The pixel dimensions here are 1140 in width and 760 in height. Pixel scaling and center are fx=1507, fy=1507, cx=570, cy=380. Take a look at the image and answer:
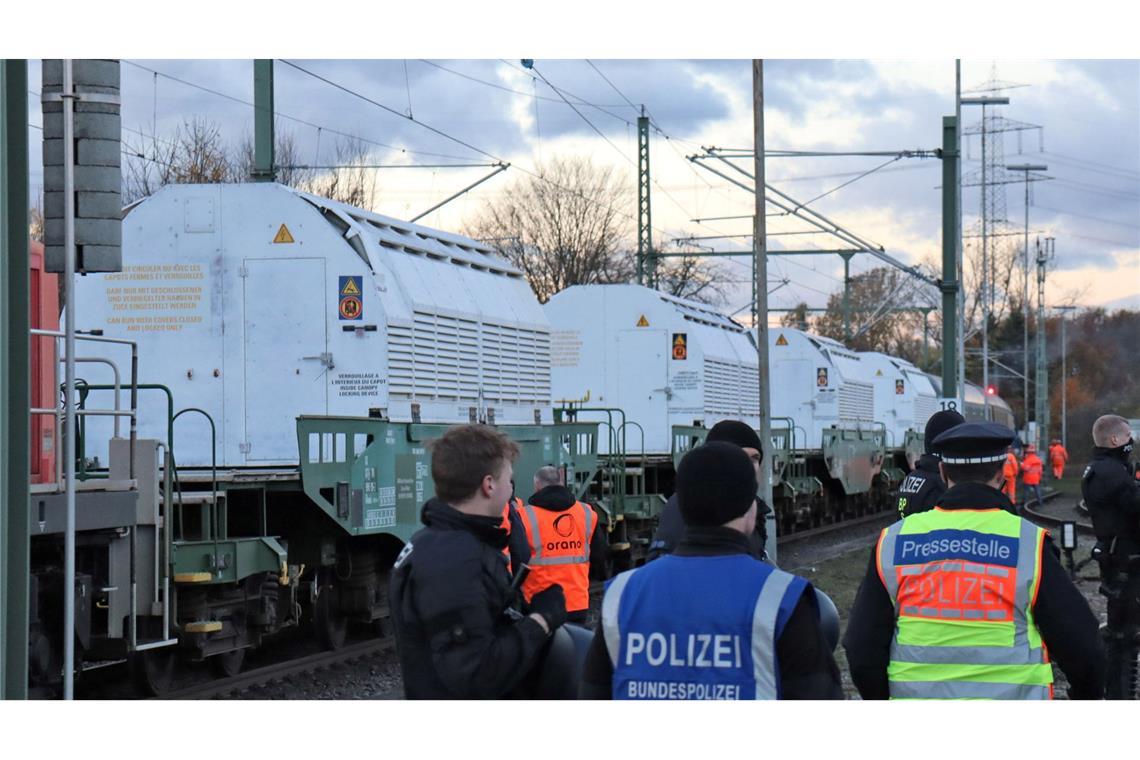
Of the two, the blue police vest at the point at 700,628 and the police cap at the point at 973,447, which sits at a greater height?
the police cap at the point at 973,447

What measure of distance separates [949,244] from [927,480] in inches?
671

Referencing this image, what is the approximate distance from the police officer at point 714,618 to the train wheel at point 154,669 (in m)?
8.02

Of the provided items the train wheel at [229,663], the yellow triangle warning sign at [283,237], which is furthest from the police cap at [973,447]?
the yellow triangle warning sign at [283,237]

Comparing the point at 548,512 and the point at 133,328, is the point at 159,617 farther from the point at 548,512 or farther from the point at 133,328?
the point at 133,328

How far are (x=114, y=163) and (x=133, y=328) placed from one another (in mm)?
6645

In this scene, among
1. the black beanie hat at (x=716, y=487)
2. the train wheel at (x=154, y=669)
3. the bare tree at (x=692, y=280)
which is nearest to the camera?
the black beanie hat at (x=716, y=487)

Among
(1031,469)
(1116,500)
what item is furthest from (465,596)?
(1031,469)

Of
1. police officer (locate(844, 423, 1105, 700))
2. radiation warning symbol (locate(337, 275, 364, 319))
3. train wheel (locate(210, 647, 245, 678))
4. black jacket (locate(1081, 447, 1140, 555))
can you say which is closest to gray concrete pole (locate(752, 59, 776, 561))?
radiation warning symbol (locate(337, 275, 364, 319))

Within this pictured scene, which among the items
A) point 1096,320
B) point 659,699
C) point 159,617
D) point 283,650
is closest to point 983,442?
point 659,699

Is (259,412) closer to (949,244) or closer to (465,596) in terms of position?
(465,596)

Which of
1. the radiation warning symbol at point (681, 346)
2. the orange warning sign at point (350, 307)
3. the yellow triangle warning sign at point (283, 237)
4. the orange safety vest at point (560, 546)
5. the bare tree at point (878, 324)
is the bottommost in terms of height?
the orange safety vest at point (560, 546)

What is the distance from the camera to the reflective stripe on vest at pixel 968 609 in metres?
4.64

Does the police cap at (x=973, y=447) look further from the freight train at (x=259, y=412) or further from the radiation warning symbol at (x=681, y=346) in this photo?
the radiation warning symbol at (x=681, y=346)

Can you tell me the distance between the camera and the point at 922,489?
8180mm
